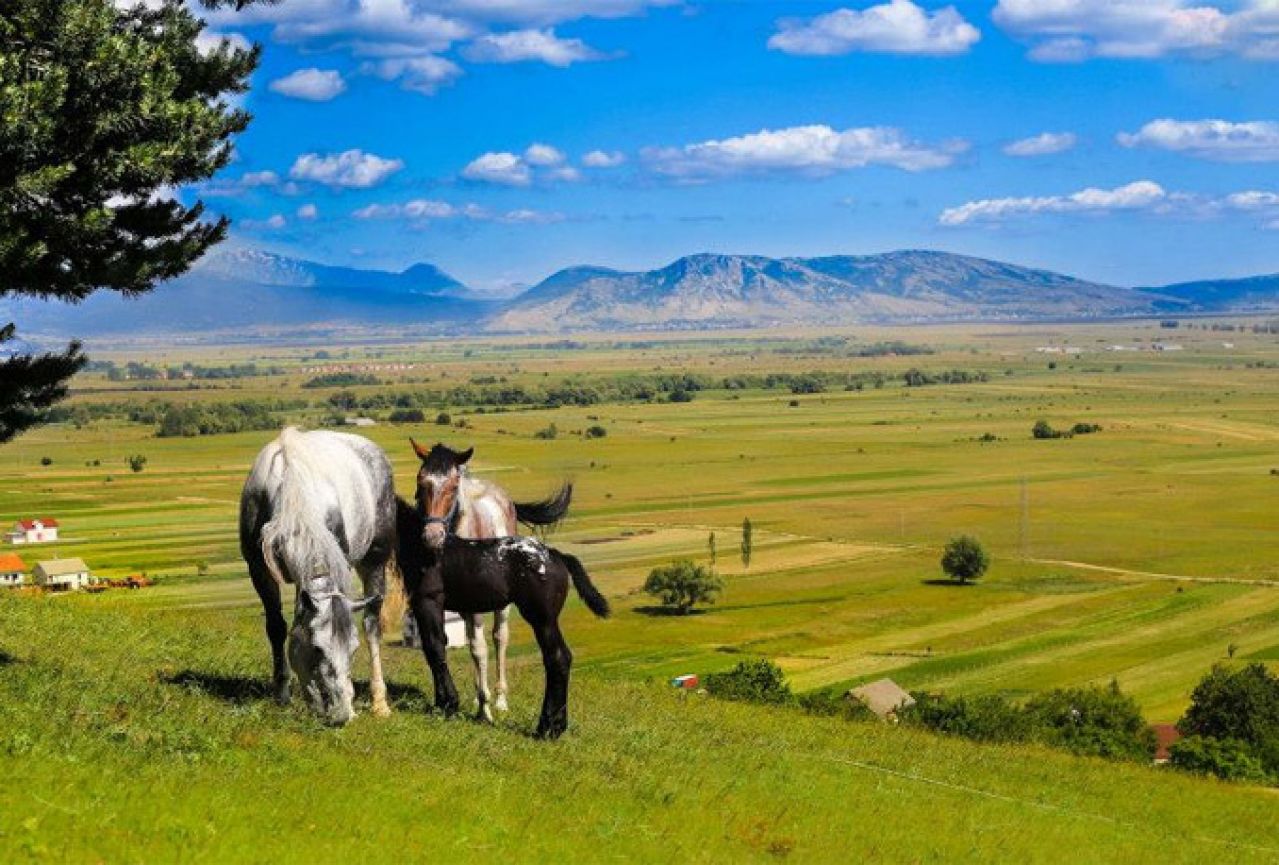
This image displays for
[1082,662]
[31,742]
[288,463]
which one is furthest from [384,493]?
[1082,662]

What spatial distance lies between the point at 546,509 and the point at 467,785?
18.3 feet

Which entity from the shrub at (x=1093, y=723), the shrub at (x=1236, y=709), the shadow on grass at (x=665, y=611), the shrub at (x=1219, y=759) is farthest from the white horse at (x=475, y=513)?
the shadow on grass at (x=665, y=611)

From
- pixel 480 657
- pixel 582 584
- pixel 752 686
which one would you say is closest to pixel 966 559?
pixel 752 686

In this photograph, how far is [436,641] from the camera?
16.9m

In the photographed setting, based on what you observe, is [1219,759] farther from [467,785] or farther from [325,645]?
[325,645]

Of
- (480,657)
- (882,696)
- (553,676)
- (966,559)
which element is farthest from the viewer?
(966,559)

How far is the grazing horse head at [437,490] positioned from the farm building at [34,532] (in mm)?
73544

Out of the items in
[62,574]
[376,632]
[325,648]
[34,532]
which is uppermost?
[325,648]

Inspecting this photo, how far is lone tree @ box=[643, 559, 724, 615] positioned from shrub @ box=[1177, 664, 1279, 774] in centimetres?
3409

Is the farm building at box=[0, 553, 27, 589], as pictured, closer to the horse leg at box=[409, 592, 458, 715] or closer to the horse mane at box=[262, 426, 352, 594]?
the horse leg at box=[409, 592, 458, 715]

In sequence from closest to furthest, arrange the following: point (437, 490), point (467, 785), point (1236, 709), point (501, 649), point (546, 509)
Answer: point (467, 785) < point (437, 490) < point (501, 649) < point (546, 509) < point (1236, 709)

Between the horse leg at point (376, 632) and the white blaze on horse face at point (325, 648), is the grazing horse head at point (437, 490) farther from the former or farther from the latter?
the white blaze on horse face at point (325, 648)

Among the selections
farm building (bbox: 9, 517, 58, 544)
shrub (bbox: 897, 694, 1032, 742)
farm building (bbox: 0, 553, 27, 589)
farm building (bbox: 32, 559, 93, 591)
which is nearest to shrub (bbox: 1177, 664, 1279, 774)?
shrub (bbox: 897, 694, 1032, 742)

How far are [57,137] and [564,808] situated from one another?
807 cm
